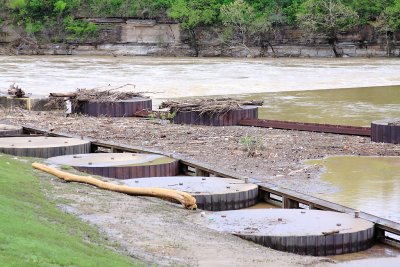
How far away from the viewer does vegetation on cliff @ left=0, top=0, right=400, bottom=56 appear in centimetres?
7425

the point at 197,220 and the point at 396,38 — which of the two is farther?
the point at 396,38

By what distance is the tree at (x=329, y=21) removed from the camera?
242 feet

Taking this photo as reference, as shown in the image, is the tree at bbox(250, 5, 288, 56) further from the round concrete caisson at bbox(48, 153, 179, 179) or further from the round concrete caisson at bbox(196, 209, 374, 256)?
the round concrete caisson at bbox(196, 209, 374, 256)

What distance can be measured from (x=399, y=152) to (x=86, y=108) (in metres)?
11.7

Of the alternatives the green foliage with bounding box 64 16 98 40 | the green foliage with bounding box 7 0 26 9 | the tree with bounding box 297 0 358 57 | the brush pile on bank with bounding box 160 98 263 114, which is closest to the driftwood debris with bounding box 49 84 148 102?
the brush pile on bank with bounding box 160 98 263 114

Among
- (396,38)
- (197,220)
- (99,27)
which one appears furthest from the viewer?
(99,27)

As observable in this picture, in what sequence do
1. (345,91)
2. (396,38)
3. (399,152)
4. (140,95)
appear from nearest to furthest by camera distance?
(399,152), (140,95), (345,91), (396,38)

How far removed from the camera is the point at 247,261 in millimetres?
9570

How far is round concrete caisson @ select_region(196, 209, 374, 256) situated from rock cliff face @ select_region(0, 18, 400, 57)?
60245mm

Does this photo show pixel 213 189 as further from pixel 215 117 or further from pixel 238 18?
pixel 238 18

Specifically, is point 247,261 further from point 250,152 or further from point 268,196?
point 250,152

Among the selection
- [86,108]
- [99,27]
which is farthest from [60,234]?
[99,27]

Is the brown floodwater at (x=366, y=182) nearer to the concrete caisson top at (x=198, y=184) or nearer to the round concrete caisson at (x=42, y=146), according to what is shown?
the concrete caisson top at (x=198, y=184)

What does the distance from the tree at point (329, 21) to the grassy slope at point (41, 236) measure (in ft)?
207
